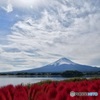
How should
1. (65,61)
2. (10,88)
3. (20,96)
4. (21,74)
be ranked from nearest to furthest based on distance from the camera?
(20,96) < (10,88) < (65,61) < (21,74)

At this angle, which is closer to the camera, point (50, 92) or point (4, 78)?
point (50, 92)

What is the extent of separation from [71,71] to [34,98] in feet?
4.73

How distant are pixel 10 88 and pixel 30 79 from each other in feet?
4.49

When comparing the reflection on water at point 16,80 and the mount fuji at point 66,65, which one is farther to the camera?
the reflection on water at point 16,80

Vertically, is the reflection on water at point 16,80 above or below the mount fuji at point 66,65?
below

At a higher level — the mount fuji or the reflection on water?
the mount fuji

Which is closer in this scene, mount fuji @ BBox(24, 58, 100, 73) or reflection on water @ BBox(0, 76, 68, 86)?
mount fuji @ BBox(24, 58, 100, 73)

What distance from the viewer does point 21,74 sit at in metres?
2.01

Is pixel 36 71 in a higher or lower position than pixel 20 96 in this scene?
higher

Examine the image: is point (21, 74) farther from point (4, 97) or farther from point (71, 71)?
point (4, 97)

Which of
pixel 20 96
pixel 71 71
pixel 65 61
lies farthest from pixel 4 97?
pixel 71 71

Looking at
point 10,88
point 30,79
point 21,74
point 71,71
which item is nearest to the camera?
point 10,88

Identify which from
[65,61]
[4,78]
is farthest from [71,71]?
[4,78]

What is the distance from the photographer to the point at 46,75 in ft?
6.95
